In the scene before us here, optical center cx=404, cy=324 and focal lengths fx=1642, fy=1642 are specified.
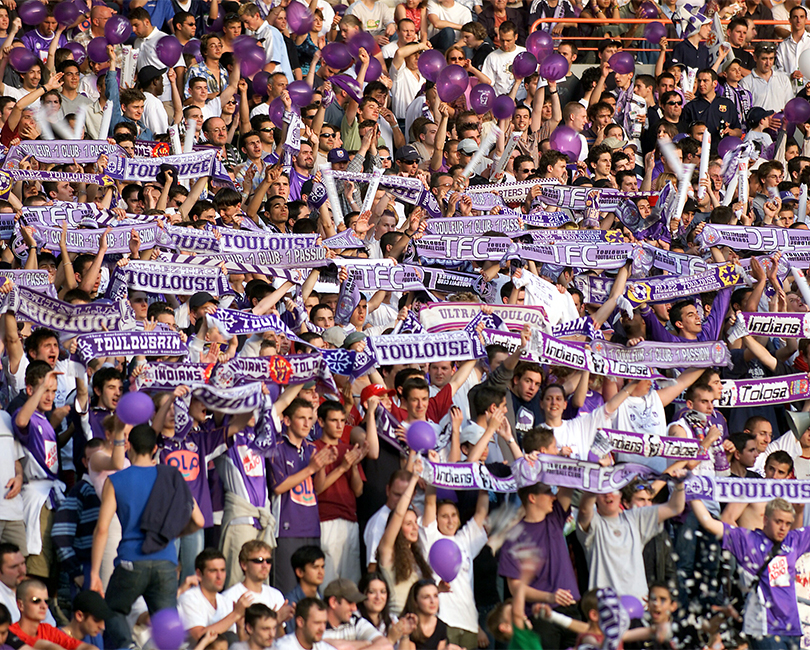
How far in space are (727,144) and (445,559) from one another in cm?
750

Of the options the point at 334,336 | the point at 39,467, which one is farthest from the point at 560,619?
the point at 39,467

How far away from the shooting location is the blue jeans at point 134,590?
343 inches

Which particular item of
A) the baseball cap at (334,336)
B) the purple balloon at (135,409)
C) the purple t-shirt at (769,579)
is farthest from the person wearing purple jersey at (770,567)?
the purple balloon at (135,409)

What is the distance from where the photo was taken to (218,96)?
15.0 m

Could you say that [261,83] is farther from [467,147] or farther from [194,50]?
[467,147]

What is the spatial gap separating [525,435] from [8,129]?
6247 mm

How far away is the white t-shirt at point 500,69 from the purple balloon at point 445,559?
8.08m

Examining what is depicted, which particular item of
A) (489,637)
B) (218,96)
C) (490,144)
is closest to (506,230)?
(490,144)

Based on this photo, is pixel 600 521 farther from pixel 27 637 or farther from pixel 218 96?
pixel 218 96

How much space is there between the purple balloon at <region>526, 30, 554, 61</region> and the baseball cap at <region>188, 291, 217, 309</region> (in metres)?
6.46

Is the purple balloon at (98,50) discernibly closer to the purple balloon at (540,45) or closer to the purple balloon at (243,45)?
the purple balloon at (243,45)

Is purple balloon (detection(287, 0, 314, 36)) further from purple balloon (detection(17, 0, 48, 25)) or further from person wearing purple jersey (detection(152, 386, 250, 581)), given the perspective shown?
person wearing purple jersey (detection(152, 386, 250, 581))

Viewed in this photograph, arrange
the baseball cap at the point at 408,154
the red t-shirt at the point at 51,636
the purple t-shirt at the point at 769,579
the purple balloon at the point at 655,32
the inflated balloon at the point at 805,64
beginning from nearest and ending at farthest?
the red t-shirt at the point at 51,636 < the purple t-shirt at the point at 769,579 < the baseball cap at the point at 408,154 < the inflated balloon at the point at 805,64 < the purple balloon at the point at 655,32

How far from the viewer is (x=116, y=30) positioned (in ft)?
48.9
